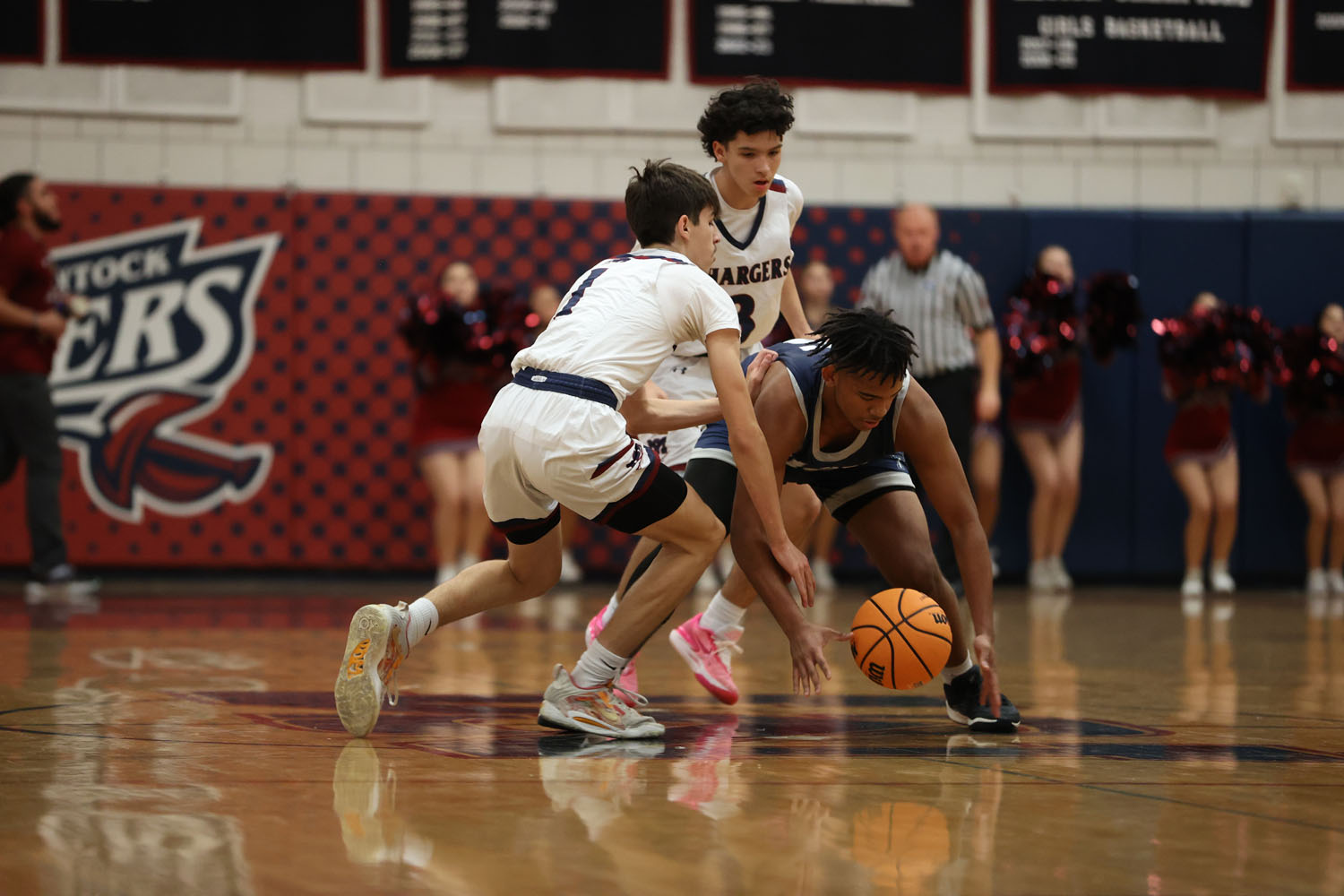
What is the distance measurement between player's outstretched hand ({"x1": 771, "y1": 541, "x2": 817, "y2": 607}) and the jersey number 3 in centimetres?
138

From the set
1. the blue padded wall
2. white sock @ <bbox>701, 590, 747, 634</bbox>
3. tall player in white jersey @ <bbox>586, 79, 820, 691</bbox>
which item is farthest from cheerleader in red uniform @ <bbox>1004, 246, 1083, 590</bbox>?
white sock @ <bbox>701, 590, 747, 634</bbox>

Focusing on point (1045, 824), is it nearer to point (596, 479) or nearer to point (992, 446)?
point (596, 479)

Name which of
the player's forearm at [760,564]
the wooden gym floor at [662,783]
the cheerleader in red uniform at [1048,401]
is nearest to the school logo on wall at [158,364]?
the wooden gym floor at [662,783]

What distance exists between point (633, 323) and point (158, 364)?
7.18 metres

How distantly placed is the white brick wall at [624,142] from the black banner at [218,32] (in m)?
0.14

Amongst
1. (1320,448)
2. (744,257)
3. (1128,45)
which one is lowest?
(1320,448)

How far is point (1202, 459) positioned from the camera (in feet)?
34.1

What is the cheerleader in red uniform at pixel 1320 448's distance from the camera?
10.4m

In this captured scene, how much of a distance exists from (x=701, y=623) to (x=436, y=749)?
4.15ft

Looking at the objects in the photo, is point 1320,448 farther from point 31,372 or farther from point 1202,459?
point 31,372

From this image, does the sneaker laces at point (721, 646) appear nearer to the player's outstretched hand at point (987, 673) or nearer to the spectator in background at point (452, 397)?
the player's outstretched hand at point (987, 673)

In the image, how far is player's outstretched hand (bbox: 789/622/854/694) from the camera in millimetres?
3832

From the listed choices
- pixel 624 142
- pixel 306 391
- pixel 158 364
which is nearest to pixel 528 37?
pixel 624 142

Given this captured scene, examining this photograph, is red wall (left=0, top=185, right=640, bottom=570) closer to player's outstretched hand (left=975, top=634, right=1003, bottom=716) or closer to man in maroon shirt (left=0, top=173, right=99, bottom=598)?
man in maroon shirt (left=0, top=173, right=99, bottom=598)
